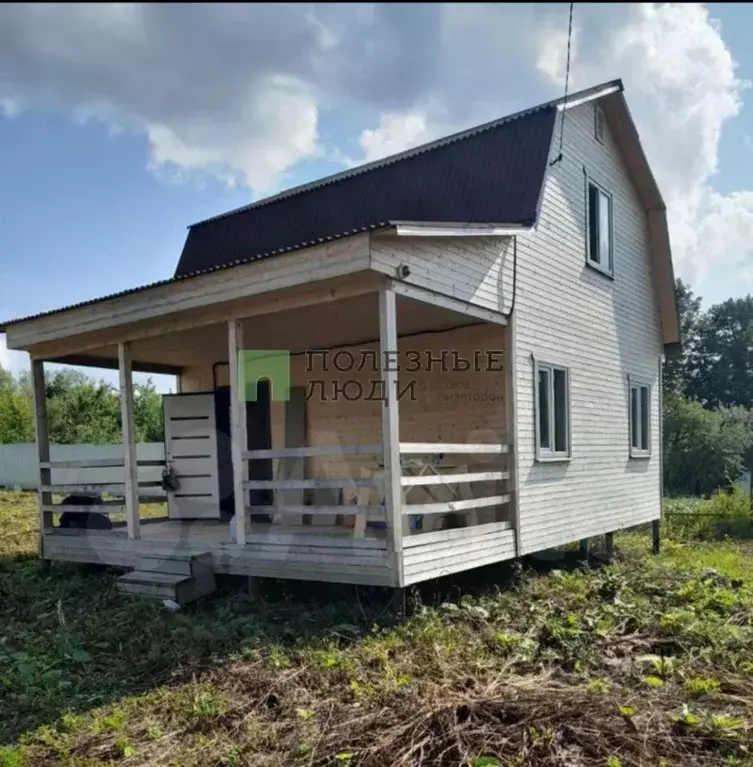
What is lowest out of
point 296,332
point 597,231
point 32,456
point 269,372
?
point 32,456

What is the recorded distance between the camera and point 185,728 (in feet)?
14.2

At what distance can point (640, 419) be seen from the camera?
11.2m

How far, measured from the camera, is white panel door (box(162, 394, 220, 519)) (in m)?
9.94

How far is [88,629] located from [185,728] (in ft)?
7.86

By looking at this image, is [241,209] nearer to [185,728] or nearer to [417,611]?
[417,611]

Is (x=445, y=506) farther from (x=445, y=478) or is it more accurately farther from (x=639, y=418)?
(x=639, y=418)

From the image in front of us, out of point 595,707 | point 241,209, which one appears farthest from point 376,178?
point 595,707

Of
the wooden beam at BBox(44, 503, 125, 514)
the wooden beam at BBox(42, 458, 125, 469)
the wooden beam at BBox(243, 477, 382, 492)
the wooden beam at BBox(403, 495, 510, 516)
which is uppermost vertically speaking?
the wooden beam at BBox(42, 458, 125, 469)

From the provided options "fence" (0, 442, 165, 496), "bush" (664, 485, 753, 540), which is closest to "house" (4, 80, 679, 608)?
"bush" (664, 485, 753, 540)

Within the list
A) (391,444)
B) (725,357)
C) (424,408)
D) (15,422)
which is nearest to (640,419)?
(424,408)

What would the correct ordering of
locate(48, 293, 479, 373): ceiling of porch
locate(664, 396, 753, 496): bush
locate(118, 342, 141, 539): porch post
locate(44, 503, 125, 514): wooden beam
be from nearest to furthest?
locate(48, 293, 479, 373): ceiling of porch < locate(118, 342, 141, 539): porch post < locate(44, 503, 125, 514): wooden beam < locate(664, 396, 753, 496): bush

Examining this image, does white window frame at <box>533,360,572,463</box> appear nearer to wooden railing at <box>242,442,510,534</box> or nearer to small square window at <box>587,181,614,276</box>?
wooden railing at <box>242,442,510,534</box>

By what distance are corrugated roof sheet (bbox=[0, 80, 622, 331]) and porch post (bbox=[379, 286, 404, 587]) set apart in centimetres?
181

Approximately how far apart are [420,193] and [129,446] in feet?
16.3
